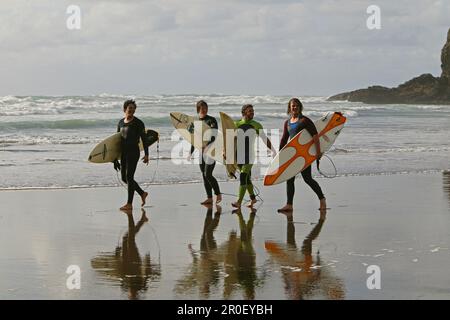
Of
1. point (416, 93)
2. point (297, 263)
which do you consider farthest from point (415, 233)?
point (416, 93)

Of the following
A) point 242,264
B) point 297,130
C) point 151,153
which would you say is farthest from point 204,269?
point 151,153

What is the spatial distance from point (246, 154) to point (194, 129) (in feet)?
3.50

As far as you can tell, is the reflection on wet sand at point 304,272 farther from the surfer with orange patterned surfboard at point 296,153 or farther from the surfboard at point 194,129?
the surfboard at point 194,129

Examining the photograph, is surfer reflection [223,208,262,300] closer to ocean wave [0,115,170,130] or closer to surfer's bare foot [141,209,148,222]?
surfer's bare foot [141,209,148,222]

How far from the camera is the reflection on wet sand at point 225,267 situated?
269 inches

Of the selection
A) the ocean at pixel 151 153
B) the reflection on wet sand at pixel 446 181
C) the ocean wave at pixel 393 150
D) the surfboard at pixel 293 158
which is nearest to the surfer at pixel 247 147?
the surfboard at pixel 293 158

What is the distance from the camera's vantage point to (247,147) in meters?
Result: 11.7

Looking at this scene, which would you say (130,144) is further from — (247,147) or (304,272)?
(304,272)

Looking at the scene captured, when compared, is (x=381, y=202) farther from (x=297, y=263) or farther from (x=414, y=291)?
(x=414, y=291)

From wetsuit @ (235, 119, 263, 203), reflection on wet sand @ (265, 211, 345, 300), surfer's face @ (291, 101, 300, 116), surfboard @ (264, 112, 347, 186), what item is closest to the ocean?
surfboard @ (264, 112, 347, 186)

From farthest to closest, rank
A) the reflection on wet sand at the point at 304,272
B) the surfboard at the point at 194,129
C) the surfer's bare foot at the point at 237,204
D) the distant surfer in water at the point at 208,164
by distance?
the surfboard at the point at 194,129 → the distant surfer in water at the point at 208,164 → the surfer's bare foot at the point at 237,204 → the reflection on wet sand at the point at 304,272

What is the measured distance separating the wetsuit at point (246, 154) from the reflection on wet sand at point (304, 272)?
7.41ft

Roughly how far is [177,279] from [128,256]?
1195 millimetres
